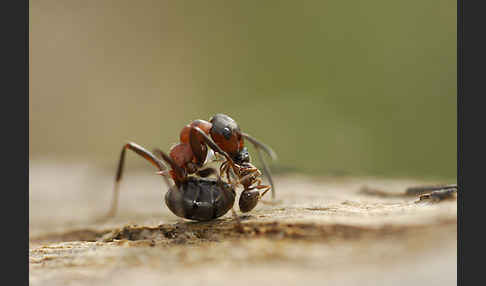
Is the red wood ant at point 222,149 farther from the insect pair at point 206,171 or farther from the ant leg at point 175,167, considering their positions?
the ant leg at point 175,167

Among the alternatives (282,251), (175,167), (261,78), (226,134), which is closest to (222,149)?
(226,134)

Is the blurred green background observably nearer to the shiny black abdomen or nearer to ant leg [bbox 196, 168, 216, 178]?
ant leg [bbox 196, 168, 216, 178]

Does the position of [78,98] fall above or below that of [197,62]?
below

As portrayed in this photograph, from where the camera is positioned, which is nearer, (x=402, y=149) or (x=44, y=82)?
(x=402, y=149)

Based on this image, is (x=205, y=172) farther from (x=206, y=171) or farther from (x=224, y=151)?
(x=224, y=151)

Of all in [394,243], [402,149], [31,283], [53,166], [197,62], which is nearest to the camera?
[394,243]

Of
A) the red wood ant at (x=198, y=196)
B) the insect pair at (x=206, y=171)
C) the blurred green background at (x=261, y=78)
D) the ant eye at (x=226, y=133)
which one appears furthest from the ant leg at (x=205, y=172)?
the blurred green background at (x=261, y=78)

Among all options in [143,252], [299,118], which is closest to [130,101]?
[299,118]

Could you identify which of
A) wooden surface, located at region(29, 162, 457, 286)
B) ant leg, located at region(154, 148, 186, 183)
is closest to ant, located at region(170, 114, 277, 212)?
ant leg, located at region(154, 148, 186, 183)

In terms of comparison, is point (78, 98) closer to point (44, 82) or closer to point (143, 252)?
point (44, 82)
